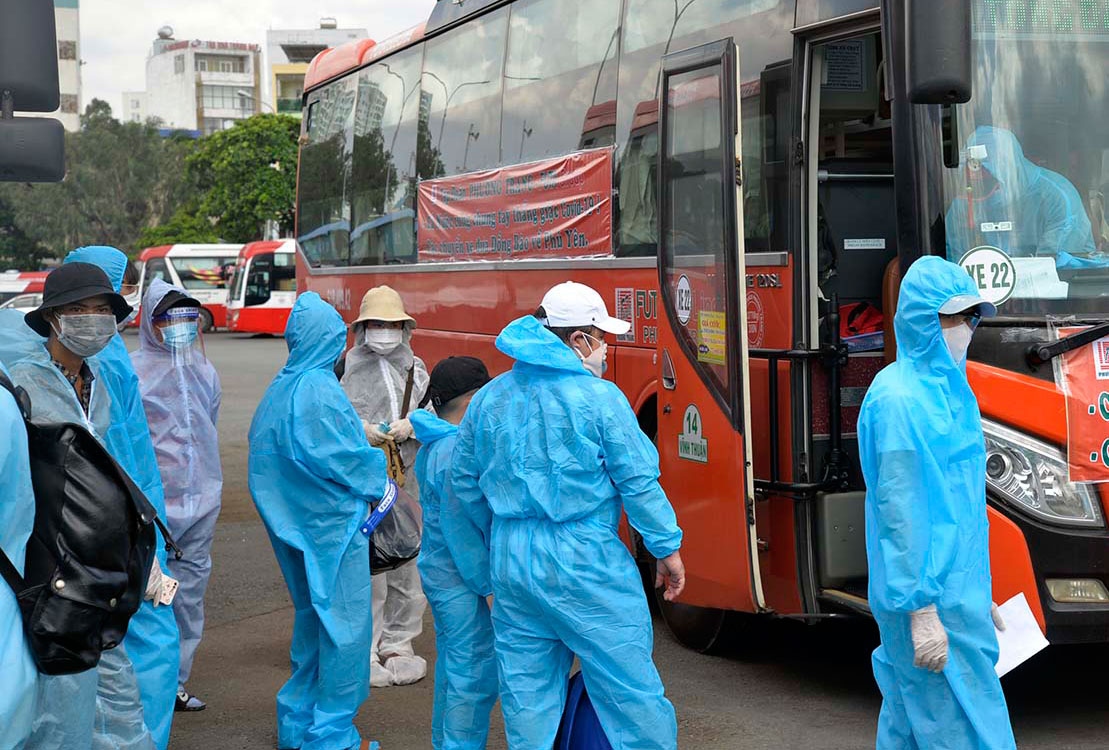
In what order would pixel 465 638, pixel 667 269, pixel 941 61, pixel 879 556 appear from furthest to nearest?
1. pixel 667 269
2. pixel 465 638
3. pixel 941 61
4. pixel 879 556

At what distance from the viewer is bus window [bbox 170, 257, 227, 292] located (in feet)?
136

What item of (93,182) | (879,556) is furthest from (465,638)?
Answer: (93,182)

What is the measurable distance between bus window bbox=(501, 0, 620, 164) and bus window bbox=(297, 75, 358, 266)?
3839 mm

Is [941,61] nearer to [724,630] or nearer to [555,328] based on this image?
[555,328]

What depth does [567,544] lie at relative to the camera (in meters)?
4.38

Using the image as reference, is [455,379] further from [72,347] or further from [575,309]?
[72,347]

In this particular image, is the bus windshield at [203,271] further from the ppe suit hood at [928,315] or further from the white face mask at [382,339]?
the ppe suit hood at [928,315]

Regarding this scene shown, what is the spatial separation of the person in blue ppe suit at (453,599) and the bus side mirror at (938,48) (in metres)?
2.01

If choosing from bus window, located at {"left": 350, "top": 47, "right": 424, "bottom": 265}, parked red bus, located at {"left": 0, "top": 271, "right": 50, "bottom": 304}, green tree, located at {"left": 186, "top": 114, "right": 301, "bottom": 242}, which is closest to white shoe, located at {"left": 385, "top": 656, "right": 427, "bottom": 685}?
bus window, located at {"left": 350, "top": 47, "right": 424, "bottom": 265}

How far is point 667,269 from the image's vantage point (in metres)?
6.84


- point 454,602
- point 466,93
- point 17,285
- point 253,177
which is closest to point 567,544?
point 454,602

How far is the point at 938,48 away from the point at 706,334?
A: 79.7 inches

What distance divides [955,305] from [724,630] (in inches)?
123

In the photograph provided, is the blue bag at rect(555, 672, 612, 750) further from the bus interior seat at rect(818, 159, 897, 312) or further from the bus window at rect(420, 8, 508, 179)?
the bus window at rect(420, 8, 508, 179)
